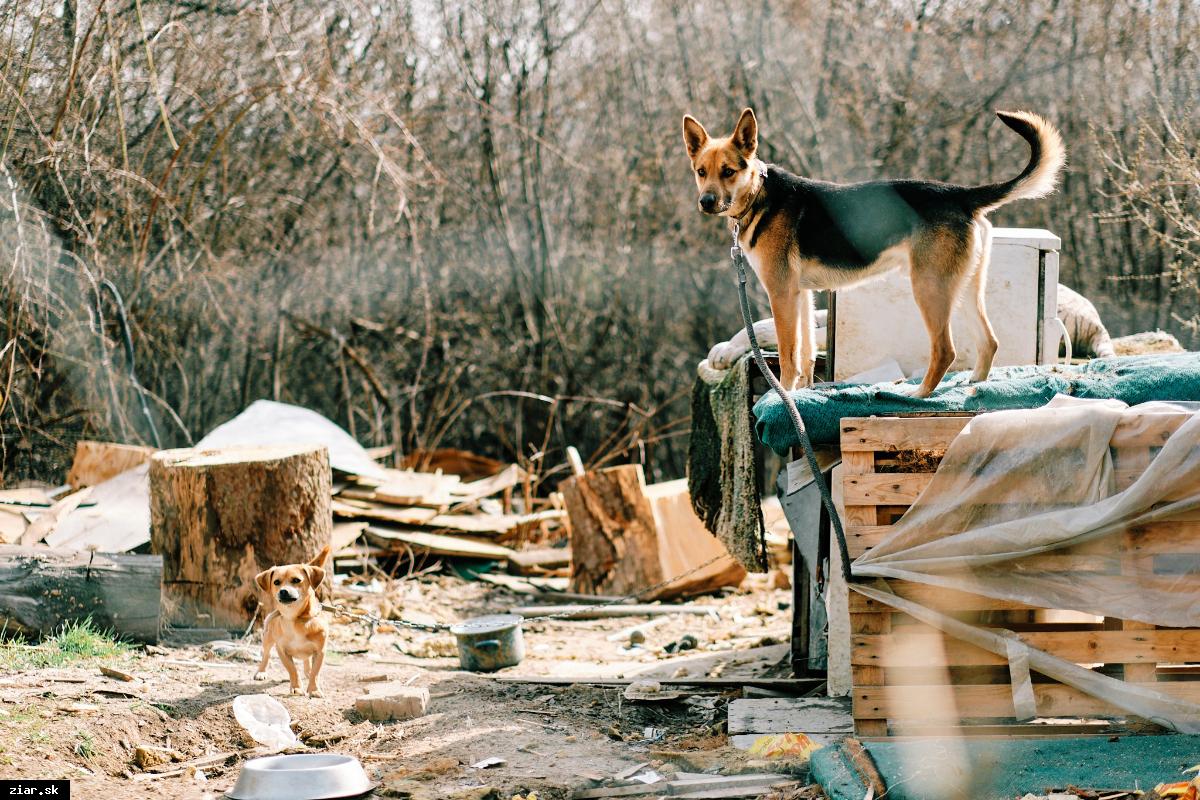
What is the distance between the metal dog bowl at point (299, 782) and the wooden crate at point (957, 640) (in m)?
1.86

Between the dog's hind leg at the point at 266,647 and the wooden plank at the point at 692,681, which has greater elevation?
the dog's hind leg at the point at 266,647

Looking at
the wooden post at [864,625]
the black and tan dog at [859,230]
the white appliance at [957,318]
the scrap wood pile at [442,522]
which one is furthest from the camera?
Result: the scrap wood pile at [442,522]

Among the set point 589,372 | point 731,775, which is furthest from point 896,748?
point 589,372

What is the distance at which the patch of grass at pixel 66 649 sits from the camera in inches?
193

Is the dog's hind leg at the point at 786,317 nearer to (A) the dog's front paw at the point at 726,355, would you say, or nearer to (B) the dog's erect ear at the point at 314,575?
(A) the dog's front paw at the point at 726,355

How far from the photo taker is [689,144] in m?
5.78

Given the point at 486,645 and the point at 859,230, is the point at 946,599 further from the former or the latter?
the point at 486,645

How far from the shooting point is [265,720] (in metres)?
4.45

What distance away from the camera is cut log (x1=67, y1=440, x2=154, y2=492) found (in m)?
8.23

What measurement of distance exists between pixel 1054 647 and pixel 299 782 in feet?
8.86

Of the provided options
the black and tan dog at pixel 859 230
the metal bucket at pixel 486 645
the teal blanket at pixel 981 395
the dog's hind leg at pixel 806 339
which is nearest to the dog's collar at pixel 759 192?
the black and tan dog at pixel 859 230

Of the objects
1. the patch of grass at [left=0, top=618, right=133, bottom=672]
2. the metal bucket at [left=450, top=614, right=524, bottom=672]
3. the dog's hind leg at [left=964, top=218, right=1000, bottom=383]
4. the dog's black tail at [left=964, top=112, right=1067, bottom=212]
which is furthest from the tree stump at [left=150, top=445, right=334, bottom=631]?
the dog's black tail at [left=964, top=112, right=1067, bottom=212]

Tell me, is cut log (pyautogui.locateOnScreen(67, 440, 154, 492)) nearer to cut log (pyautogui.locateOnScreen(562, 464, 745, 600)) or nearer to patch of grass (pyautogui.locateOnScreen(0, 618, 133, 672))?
patch of grass (pyautogui.locateOnScreen(0, 618, 133, 672))

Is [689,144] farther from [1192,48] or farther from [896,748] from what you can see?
[1192,48]
